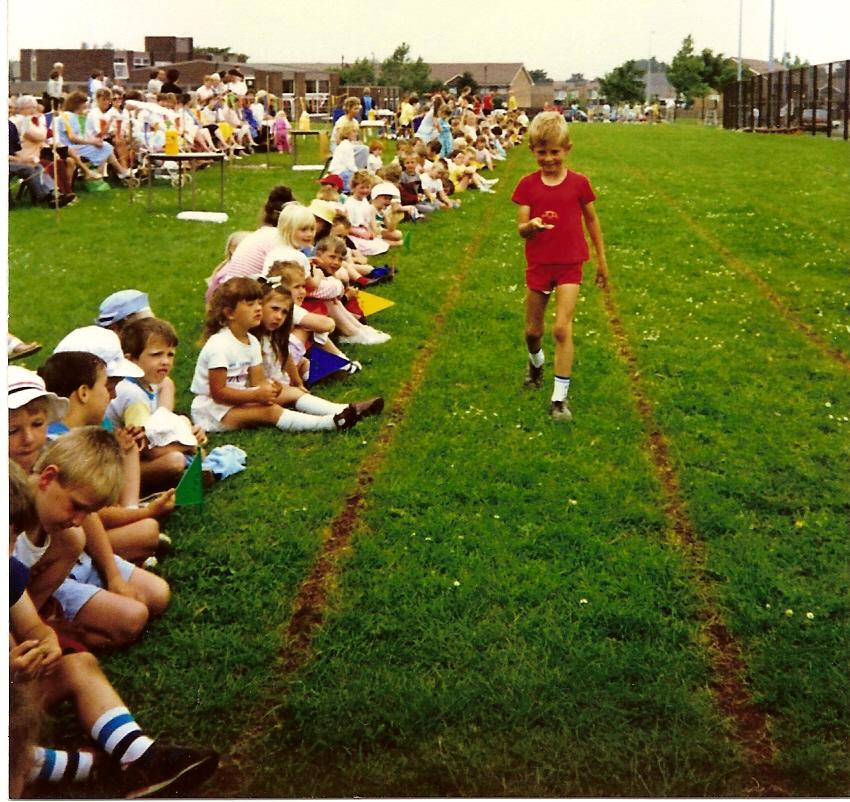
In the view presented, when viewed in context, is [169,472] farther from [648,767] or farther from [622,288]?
[622,288]

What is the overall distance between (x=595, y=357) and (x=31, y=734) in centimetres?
585

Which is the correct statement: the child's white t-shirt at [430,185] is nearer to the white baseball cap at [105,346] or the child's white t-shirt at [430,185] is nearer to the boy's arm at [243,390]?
the boy's arm at [243,390]

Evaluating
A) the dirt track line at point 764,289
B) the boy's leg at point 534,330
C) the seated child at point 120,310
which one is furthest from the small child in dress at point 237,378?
the dirt track line at point 764,289

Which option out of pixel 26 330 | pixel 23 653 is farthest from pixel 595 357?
pixel 23 653

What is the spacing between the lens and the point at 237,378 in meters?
6.51

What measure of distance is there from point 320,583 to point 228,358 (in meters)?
2.22

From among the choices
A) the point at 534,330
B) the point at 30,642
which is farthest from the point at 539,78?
the point at 30,642

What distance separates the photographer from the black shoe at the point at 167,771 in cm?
323

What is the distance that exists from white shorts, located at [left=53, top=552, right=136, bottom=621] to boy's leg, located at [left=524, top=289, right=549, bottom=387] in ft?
12.0

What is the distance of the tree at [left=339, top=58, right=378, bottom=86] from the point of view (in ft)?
21.4

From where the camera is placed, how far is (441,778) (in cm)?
325

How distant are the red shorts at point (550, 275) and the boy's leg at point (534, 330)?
6 centimetres

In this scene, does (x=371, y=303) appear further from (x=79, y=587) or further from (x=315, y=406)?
(x=79, y=587)

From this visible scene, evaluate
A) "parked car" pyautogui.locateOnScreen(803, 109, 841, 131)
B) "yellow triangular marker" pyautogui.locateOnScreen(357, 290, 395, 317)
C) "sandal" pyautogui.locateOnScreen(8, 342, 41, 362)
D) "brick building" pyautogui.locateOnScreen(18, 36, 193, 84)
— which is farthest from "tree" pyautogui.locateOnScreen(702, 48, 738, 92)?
"parked car" pyautogui.locateOnScreen(803, 109, 841, 131)
